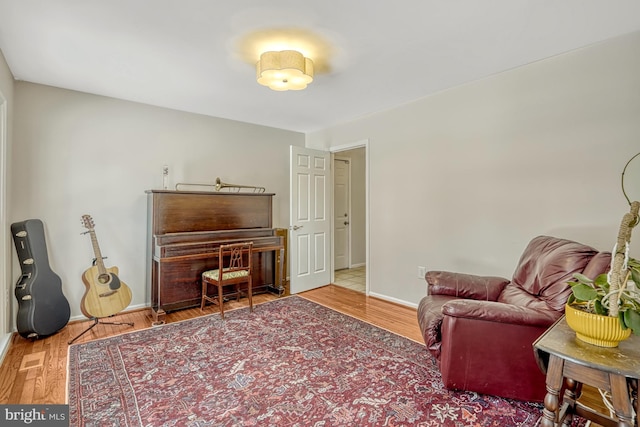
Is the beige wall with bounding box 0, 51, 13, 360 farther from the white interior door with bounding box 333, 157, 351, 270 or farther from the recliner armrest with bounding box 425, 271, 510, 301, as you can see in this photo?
the white interior door with bounding box 333, 157, 351, 270

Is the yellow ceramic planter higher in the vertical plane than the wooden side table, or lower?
higher

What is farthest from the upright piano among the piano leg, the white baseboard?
the white baseboard

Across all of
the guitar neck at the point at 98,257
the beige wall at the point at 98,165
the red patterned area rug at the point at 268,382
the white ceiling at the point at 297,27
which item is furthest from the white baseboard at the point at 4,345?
the white ceiling at the point at 297,27

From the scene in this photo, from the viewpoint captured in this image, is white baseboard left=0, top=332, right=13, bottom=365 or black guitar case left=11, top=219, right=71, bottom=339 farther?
black guitar case left=11, top=219, right=71, bottom=339

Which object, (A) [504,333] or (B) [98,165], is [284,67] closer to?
(A) [504,333]

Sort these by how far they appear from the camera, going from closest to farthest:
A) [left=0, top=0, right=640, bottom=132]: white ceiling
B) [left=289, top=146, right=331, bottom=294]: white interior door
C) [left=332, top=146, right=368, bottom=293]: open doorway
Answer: [left=0, top=0, right=640, bottom=132]: white ceiling, [left=289, top=146, right=331, bottom=294]: white interior door, [left=332, top=146, right=368, bottom=293]: open doorway

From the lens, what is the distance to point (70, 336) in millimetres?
2803

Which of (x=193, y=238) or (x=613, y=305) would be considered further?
(x=193, y=238)

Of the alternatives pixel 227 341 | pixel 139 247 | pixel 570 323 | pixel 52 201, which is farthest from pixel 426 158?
pixel 52 201

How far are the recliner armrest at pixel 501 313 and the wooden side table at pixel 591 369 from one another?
0.23 meters

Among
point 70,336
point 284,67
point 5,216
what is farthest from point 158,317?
point 284,67

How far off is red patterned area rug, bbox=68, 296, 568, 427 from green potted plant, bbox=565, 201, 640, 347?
737 millimetres

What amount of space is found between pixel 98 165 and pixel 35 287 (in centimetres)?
131

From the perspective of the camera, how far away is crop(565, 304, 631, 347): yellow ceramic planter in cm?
127
